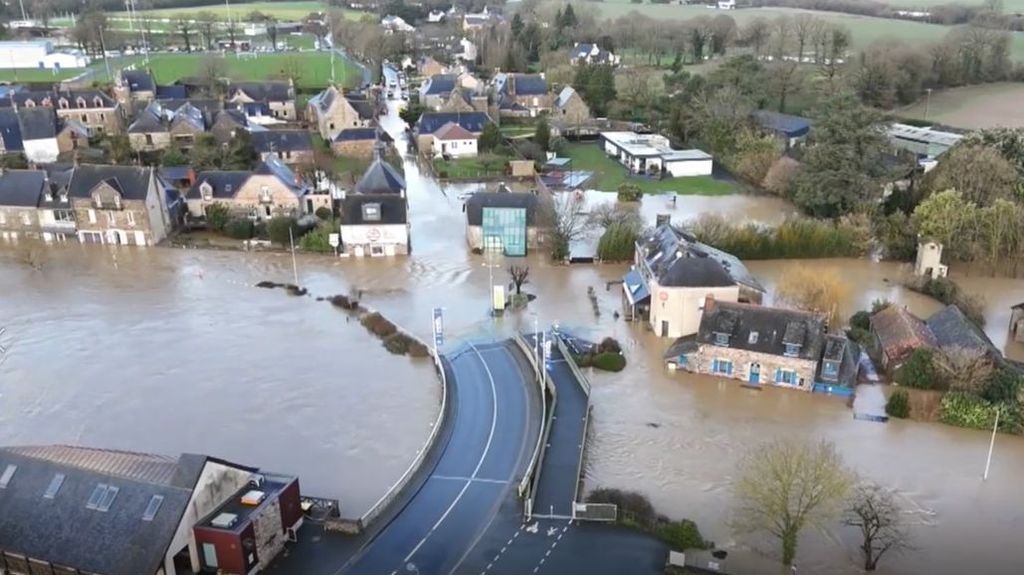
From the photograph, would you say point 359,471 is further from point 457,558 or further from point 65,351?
point 65,351

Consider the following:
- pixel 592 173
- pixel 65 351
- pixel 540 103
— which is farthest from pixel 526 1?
pixel 65 351

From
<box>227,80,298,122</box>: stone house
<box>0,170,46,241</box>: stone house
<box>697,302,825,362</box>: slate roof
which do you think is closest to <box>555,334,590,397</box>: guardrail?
<box>697,302,825,362</box>: slate roof

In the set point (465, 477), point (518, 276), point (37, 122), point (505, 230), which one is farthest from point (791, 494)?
point (37, 122)

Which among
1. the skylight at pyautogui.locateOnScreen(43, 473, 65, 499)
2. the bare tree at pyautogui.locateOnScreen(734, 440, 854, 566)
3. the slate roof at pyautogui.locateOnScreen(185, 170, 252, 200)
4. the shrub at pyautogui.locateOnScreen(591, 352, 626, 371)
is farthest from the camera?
the slate roof at pyautogui.locateOnScreen(185, 170, 252, 200)

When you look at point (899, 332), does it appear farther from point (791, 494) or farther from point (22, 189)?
point (22, 189)

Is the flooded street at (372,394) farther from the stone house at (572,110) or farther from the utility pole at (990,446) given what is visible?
the stone house at (572,110)

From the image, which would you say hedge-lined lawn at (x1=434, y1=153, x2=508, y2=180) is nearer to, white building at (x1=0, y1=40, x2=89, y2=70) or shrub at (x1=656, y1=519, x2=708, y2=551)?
shrub at (x1=656, y1=519, x2=708, y2=551)
